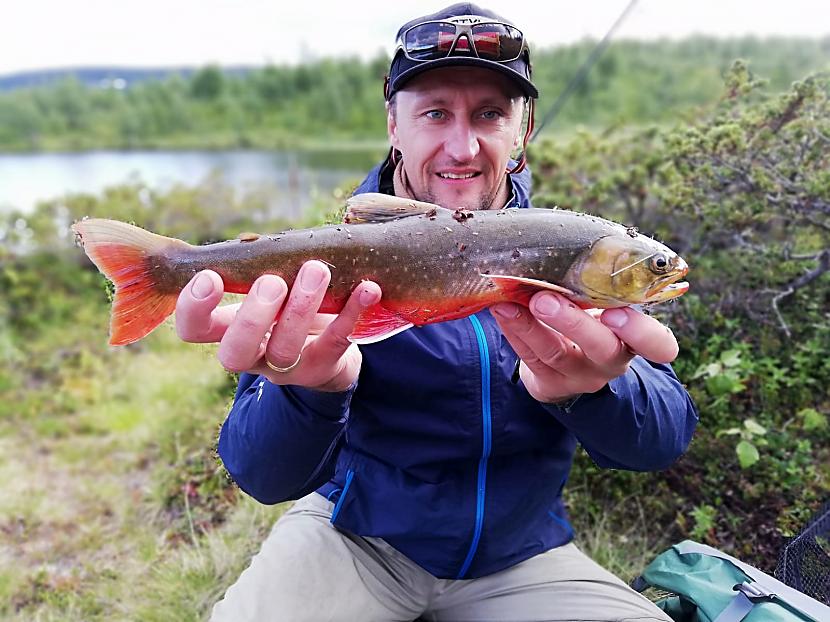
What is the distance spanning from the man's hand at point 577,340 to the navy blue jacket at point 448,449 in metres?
0.43

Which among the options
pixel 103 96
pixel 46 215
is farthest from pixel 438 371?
pixel 103 96

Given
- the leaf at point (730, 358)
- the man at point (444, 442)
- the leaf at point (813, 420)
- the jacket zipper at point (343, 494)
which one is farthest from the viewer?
the leaf at point (730, 358)

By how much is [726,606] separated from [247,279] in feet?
8.16

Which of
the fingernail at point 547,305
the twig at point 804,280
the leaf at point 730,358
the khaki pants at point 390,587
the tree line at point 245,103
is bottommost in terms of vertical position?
the tree line at point 245,103

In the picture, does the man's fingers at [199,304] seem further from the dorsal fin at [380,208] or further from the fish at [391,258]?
the dorsal fin at [380,208]

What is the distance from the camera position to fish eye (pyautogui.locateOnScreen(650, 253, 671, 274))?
6.76 ft

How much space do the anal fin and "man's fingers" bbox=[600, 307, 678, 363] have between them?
744 mm

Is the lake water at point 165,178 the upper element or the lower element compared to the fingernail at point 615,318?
lower

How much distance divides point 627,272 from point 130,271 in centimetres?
177

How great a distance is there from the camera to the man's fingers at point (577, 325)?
1.96 m

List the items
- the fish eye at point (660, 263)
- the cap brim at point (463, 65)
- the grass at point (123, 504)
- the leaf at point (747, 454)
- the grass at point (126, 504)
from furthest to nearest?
1. the grass at point (123, 504)
2. the grass at point (126, 504)
3. the leaf at point (747, 454)
4. the cap brim at point (463, 65)
5. the fish eye at point (660, 263)

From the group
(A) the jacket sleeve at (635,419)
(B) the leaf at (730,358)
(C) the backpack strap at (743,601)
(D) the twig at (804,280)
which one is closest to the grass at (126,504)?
(B) the leaf at (730,358)

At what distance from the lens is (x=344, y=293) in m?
2.23

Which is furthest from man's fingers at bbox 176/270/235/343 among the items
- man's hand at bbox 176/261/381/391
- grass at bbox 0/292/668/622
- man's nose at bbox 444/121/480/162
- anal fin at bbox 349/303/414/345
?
grass at bbox 0/292/668/622
